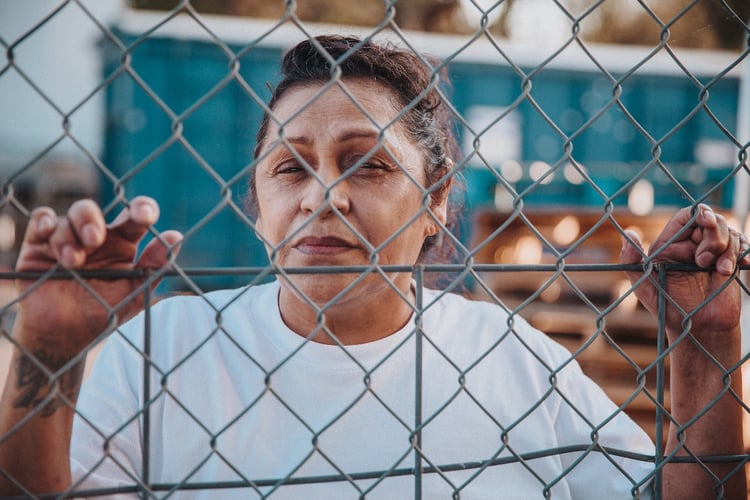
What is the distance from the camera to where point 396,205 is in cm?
151

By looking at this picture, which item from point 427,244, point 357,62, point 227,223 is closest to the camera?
point 357,62

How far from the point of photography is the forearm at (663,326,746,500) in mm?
1443

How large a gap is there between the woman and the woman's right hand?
0.92ft

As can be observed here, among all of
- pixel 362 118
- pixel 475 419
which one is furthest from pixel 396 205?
pixel 475 419

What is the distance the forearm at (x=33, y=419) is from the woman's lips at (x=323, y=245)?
49 cm

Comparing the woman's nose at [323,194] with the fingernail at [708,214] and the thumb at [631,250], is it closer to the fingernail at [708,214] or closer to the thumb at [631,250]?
the thumb at [631,250]

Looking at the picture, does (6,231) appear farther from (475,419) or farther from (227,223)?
(475,419)

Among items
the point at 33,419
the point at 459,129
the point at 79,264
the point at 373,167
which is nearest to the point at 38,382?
the point at 33,419

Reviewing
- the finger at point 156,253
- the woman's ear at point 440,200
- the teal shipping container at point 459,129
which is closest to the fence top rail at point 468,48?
the teal shipping container at point 459,129

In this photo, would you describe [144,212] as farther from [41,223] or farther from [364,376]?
[364,376]

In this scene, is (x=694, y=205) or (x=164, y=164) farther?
(x=164, y=164)

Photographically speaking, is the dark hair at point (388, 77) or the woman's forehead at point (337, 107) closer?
the woman's forehead at point (337, 107)

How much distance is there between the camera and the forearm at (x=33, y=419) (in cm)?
109

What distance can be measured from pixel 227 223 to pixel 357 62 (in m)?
4.68
